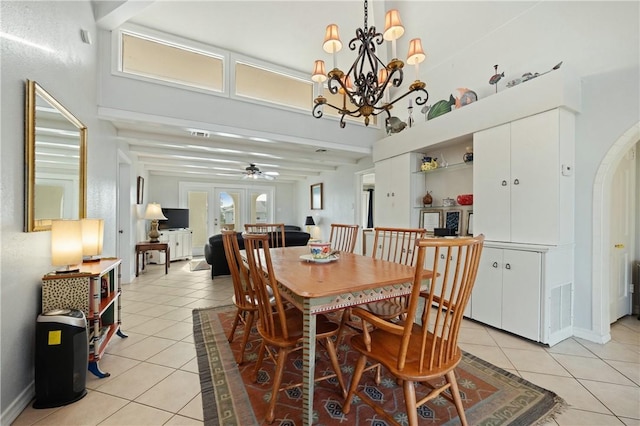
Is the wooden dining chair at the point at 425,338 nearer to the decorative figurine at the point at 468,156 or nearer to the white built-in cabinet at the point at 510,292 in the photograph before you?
the white built-in cabinet at the point at 510,292

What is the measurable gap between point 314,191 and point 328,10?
4665 millimetres

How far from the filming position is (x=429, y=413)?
151 cm

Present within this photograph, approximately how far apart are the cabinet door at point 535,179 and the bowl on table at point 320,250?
1.85 metres

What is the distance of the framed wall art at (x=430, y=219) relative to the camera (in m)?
3.58

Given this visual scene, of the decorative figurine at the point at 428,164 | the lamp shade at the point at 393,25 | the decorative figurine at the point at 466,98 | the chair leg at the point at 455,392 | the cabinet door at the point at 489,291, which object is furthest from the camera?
the decorative figurine at the point at 428,164

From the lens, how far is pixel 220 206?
8164 millimetres

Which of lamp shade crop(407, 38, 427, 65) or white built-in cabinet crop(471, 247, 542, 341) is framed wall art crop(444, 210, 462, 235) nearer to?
white built-in cabinet crop(471, 247, 542, 341)

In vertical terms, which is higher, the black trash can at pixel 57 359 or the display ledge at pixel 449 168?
the display ledge at pixel 449 168

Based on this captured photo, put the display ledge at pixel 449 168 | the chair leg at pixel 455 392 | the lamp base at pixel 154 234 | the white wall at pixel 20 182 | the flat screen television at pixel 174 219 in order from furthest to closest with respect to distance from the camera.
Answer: the flat screen television at pixel 174 219
the lamp base at pixel 154 234
the display ledge at pixel 449 168
the white wall at pixel 20 182
the chair leg at pixel 455 392

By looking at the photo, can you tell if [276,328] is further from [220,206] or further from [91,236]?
[220,206]

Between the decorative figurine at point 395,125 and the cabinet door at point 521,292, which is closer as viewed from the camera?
the cabinet door at point 521,292

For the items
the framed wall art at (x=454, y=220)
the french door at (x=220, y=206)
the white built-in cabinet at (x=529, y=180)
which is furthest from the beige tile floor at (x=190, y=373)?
the french door at (x=220, y=206)

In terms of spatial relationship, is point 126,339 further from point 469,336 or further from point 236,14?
point 236,14

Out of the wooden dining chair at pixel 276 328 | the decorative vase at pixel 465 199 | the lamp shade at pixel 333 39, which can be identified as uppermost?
the lamp shade at pixel 333 39
